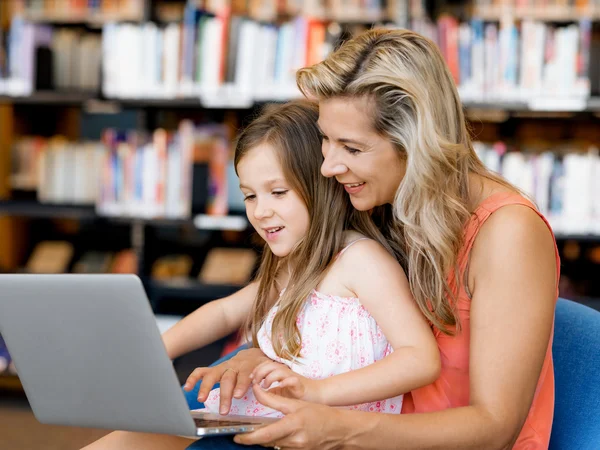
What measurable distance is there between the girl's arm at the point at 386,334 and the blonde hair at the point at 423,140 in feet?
0.11

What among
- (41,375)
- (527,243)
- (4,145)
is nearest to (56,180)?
(4,145)

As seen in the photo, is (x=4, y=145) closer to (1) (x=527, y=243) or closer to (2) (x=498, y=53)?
(2) (x=498, y=53)

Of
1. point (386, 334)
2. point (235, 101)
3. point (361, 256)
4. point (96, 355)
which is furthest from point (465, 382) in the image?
point (235, 101)

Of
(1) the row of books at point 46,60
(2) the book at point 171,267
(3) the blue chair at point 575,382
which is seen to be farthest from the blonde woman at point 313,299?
(1) the row of books at point 46,60

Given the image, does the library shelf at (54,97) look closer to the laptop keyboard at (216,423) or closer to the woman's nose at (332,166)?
the woman's nose at (332,166)

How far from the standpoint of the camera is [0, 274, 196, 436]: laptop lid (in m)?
1.08

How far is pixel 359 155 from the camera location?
1405 millimetres

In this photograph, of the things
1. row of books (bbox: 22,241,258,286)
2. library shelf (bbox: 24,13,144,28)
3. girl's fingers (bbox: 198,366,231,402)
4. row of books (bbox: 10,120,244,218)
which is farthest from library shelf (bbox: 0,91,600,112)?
girl's fingers (bbox: 198,366,231,402)

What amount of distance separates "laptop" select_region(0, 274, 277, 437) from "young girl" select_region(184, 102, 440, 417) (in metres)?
0.19

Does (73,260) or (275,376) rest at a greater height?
(275,376)

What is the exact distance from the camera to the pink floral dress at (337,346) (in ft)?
4.83

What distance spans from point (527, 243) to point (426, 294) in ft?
0.65

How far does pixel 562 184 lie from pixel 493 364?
2125 mm

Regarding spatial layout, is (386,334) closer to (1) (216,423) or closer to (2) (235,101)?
(1) (216,423)
